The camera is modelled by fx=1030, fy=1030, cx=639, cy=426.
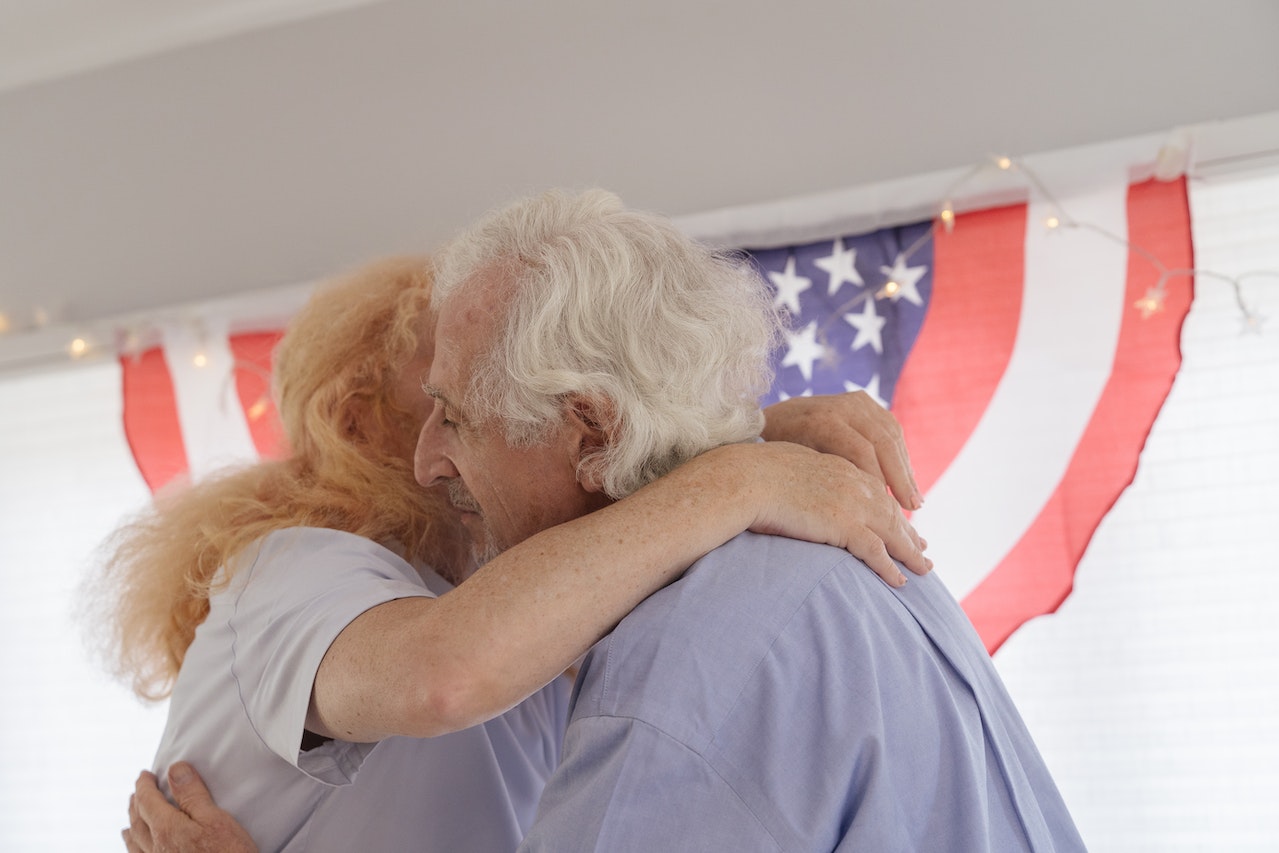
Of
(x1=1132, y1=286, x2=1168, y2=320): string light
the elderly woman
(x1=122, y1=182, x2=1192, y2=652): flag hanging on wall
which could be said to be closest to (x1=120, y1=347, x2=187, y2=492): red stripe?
(x1=122, y1=182, x2=1192, y2=652): flag hanging on wall

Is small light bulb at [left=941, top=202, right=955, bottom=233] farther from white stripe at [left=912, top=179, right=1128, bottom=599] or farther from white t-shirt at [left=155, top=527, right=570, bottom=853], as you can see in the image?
white t-shirt at [left=155, top=527, right=570, bottom=853]

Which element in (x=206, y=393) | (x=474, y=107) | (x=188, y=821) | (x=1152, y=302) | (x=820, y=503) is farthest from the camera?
(x=206, y=393)

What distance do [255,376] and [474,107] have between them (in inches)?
35.9

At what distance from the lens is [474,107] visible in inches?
104

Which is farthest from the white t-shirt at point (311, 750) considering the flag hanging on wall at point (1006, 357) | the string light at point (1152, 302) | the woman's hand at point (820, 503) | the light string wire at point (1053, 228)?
the string light at point (1152, 302)

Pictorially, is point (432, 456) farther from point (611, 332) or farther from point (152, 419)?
point (152, 419)

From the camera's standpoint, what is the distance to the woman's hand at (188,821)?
3.81 feet

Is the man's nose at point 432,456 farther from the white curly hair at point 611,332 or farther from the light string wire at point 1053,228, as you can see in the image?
the light string wire at point 1053,228

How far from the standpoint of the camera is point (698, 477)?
998mm

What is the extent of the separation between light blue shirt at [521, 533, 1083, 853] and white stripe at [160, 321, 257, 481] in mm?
2104

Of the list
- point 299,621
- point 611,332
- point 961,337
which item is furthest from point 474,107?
point 299,621

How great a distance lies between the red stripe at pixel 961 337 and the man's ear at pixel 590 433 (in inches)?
49.9

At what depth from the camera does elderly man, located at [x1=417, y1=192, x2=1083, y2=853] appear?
32.6 inches

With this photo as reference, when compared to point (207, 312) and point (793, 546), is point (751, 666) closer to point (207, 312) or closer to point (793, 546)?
point (793, 546)
